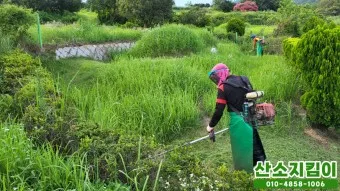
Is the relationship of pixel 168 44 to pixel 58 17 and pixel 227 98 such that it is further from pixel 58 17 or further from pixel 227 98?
pixel 58 17

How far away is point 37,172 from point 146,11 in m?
22.1

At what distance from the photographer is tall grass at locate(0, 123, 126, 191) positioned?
2701 millimetres

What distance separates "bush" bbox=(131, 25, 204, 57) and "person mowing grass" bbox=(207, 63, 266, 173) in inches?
279

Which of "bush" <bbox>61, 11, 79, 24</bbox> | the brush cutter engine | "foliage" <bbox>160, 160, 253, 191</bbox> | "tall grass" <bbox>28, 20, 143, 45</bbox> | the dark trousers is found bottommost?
the dark trousers

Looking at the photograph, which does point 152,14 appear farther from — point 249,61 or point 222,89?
point 222,89

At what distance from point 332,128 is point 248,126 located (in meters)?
2.81

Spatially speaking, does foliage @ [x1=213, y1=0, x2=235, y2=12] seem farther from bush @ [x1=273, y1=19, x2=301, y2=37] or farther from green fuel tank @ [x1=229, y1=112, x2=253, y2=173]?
green fuel tank @ [x1=229, y1=112, x2=253, y2=173]

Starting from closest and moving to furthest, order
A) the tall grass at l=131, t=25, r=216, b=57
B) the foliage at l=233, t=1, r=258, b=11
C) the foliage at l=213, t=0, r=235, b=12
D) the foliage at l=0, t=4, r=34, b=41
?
Result: 1. the foliage at l=0, t=4, r=34, b=41
2. the tall grass at l=131, t=25, r=216, b=57
3. the foliage at l=233, t=1, r=258, b=11
4. the foliage at l=213, t=0, r=235, b=12

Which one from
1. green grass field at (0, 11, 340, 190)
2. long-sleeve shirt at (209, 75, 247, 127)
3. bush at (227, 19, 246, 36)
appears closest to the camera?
green grass field at (0, 11, 340, 190)

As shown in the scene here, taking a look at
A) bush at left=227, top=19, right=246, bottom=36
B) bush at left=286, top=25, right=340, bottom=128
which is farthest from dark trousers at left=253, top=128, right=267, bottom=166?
bush at left=227, top=19, right=246, bottom=36

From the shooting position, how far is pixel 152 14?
24.5 meters

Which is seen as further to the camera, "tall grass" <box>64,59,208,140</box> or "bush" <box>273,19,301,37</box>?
"bush" <box>273,19,301,37</box>

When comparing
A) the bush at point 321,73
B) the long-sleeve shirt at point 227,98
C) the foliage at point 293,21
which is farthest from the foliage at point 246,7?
the long-sleeve shirt at point 227,98

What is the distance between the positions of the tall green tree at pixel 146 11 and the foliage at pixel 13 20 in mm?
15938
